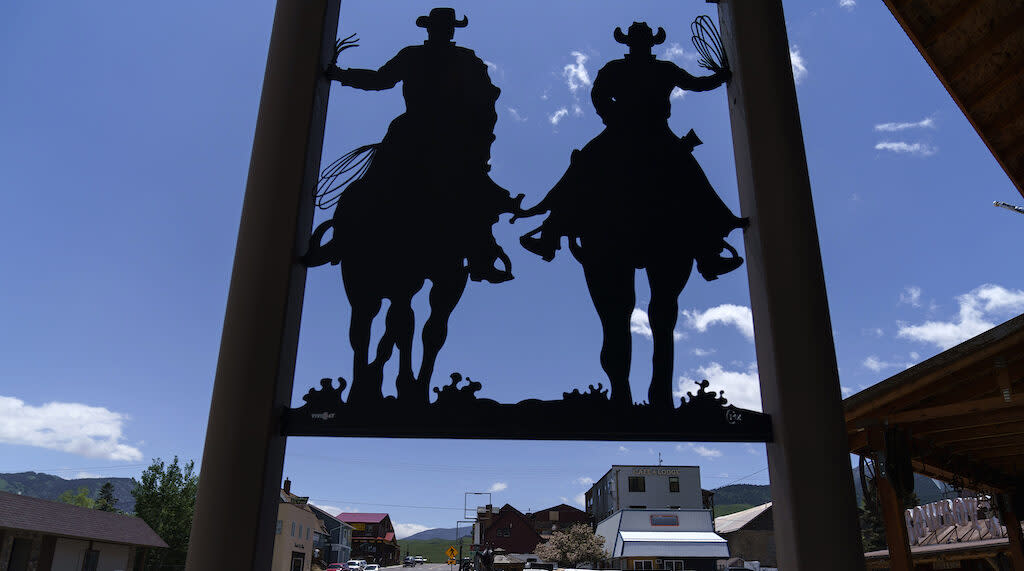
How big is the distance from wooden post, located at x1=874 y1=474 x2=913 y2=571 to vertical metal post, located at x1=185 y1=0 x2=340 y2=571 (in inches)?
278

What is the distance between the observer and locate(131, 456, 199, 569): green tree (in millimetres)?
39062

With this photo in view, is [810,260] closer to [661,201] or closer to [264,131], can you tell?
[661,201]

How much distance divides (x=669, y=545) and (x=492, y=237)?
108ft

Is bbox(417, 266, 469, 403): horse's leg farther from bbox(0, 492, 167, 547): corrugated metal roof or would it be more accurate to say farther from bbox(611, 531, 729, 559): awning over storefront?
bbox(611, 531, 729, 559): awning over storefront

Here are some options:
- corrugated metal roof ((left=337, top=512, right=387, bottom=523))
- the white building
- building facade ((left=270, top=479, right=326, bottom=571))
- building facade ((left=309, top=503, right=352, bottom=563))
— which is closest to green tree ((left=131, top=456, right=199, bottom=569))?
building facade ((left=270, top=479, right=326, bottom=571))

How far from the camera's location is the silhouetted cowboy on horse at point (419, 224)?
2.00 metres

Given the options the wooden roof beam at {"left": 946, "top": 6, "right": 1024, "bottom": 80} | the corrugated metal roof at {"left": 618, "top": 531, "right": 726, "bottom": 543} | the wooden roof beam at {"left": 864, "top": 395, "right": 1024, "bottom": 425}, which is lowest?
the corrugated metal roof at {"left": 618, "top": 531, "right": 726, "bottom": 543}

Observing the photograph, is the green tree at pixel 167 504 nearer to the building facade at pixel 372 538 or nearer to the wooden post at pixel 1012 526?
the building facade at pixel 372 538

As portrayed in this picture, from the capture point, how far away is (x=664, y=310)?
6.59ft

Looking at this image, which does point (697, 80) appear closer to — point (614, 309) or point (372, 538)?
point (614, 309)

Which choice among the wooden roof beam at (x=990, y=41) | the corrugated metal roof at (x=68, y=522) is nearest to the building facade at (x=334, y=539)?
the corrugated metal roof at (x=68, y=522)

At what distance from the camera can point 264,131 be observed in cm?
214

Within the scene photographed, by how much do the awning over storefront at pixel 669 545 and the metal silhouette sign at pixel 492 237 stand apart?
3249 centimetres

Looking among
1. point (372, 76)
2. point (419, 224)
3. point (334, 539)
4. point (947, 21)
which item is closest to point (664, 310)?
point (419, 224)
